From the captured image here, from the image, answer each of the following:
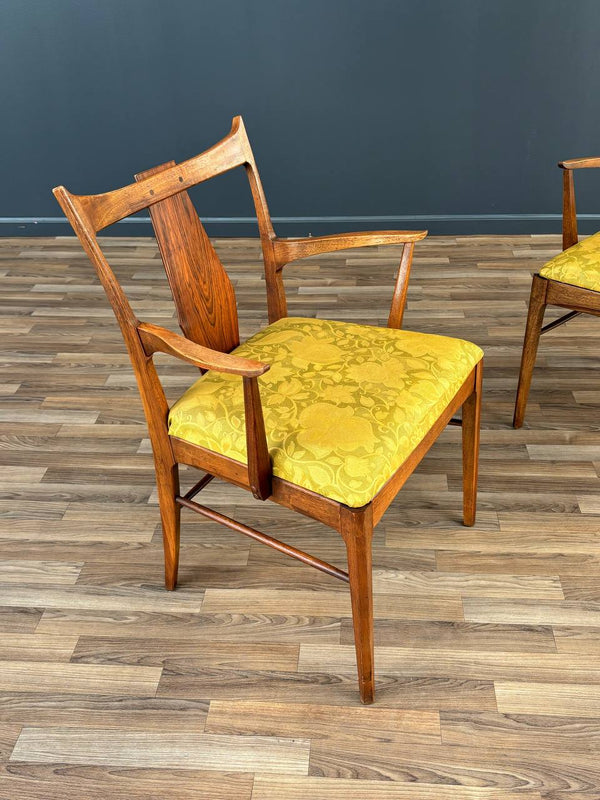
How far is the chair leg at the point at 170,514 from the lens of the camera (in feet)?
4.66

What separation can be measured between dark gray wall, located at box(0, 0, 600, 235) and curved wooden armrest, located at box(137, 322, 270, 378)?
2.28 m

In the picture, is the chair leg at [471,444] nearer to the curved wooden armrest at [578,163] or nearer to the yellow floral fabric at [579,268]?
the yellow floral fabric at [579,268]

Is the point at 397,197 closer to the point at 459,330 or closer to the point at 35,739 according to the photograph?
the point at 459,330

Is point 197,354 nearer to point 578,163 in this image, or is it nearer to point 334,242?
point 334,242

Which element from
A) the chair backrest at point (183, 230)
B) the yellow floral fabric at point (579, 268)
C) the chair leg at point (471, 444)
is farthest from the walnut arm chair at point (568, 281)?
the chair backrest at point (183, 230)

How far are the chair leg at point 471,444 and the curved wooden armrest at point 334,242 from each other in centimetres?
29

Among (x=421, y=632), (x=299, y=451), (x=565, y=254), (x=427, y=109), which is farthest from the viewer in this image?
(x=427, y=109)

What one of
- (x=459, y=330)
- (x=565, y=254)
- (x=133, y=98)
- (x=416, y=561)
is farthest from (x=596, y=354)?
(x=133, y=98)

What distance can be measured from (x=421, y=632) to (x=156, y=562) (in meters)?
0.61

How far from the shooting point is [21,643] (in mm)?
1508

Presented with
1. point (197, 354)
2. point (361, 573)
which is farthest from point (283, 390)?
Answer: point (361, 573)

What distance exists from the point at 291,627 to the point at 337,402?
51cm

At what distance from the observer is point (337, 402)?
1285 mm

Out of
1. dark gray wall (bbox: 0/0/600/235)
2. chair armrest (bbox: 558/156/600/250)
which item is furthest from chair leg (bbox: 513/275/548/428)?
dark gray wall (bbox: 0/0/600/235)
